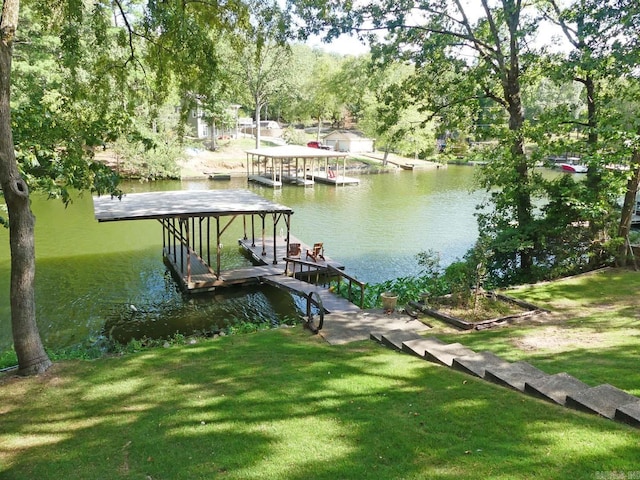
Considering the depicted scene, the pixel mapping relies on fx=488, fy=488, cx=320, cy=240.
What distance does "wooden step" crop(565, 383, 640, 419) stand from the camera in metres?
4.89

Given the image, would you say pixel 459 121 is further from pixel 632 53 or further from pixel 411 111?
pixel 411 111

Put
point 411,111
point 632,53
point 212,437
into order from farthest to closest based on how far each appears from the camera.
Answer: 1. point 411,111
2. point 632,53
3. point 212,437

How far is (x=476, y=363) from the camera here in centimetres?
664

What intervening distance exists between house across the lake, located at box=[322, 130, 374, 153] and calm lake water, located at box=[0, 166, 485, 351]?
22.8 m

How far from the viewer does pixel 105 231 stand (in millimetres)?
22219

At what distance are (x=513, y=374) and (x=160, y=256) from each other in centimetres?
1552

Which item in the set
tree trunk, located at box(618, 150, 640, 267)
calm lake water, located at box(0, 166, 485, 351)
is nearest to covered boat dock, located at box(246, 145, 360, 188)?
calm lake water, located at box(0, 166, 485, 351)

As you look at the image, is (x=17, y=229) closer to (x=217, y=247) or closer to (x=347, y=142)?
(x=217, y=247)

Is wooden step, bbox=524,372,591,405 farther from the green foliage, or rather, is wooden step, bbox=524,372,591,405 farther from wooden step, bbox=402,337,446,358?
the green foliage

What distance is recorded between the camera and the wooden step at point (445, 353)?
7002 mm

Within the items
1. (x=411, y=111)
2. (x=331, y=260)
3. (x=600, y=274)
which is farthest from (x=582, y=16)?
(x=411, y=111)

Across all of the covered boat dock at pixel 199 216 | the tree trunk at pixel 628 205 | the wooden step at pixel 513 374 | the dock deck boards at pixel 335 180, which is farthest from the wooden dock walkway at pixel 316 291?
the dock deck boards at pixel 335 180

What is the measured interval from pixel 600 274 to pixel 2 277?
58.9 ft

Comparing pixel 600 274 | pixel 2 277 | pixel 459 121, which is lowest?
pixel 2 277
